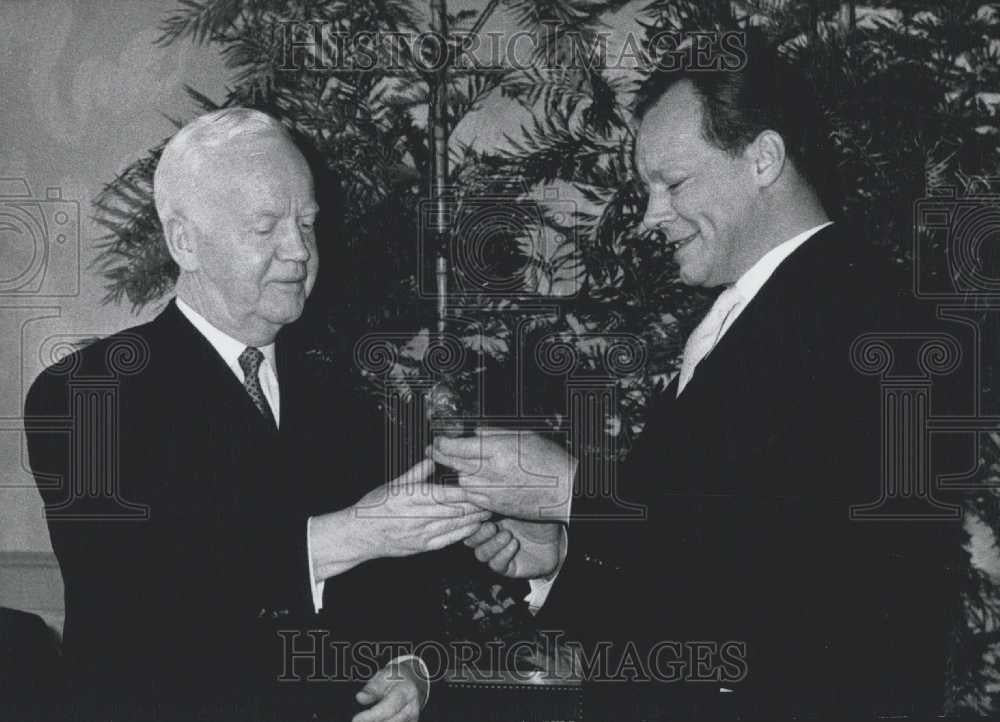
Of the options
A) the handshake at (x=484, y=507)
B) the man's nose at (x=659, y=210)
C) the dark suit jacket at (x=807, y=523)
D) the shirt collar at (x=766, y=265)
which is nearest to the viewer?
the dark suit jacket at (x=807, y=523)

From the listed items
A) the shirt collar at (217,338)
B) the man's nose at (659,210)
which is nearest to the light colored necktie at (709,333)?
the man's nose at (659,210)

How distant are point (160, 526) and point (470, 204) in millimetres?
1198

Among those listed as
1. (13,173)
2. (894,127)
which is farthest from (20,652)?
(894,127)

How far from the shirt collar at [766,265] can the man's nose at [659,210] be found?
263mm

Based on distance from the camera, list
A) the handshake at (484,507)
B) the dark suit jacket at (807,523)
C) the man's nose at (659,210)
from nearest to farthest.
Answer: the dark suit jacket at (807,523) → the handshake at (484,507) → the man's nose at (659,210)

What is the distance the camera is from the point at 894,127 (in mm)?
3123

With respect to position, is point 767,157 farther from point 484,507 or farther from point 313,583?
point 313,583

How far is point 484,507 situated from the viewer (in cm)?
268

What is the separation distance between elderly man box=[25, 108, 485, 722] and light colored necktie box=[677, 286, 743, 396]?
640 millimetres

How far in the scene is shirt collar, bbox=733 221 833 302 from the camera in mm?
2533

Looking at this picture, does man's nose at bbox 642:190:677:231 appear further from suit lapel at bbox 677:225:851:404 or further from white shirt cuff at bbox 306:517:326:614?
white shirt cuff at bbox 306:517:326:614

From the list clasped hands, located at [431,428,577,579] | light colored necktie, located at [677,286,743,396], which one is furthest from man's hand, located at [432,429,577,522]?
light colored necktie, located at [677,286,743,396]

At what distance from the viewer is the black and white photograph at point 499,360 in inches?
96.6

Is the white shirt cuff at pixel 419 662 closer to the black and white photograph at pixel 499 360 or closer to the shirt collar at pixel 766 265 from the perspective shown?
the black and white photograph at pixel 499 360
